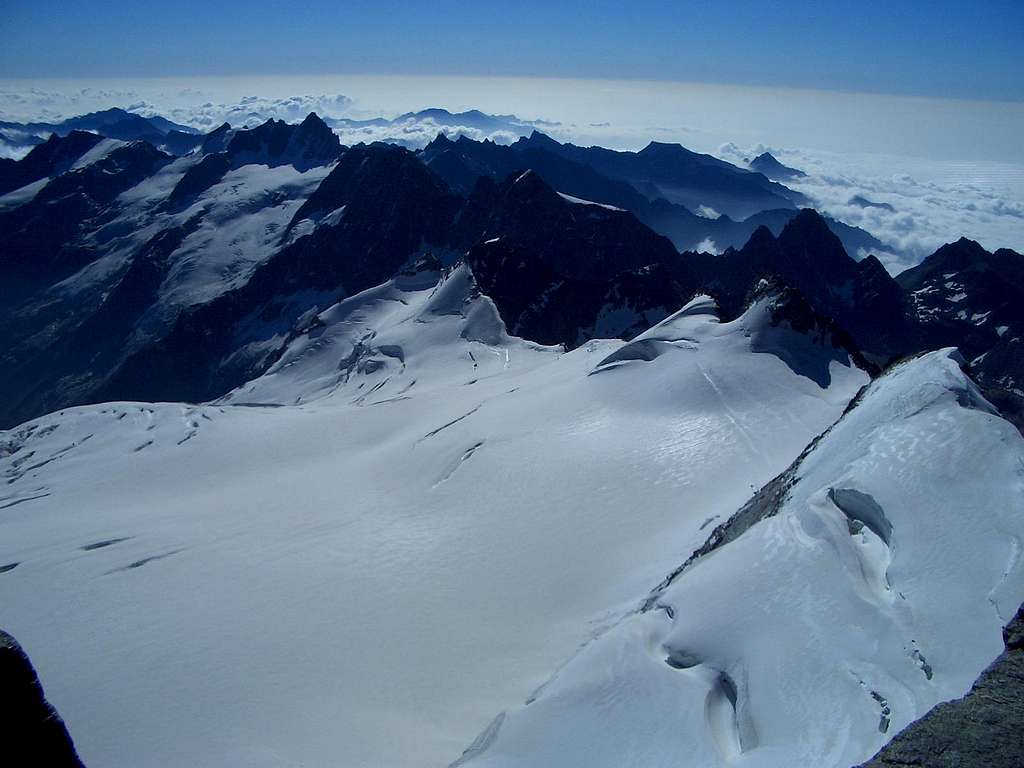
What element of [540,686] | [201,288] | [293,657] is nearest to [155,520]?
[293,657]

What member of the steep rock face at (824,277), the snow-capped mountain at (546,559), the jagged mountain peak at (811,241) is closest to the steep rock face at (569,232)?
the steep rock face at (824,277)

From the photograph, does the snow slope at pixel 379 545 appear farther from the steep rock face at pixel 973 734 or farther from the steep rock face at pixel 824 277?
the steep rock face at pixel 824 277

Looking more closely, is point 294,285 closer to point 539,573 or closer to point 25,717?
point 539,573

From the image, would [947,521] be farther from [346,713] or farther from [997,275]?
[997,275]

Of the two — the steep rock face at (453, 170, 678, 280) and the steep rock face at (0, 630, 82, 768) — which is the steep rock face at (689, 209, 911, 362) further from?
the steep rock face at (0, 630, 82, 768)

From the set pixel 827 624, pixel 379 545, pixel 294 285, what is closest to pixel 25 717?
pixel 827 624
